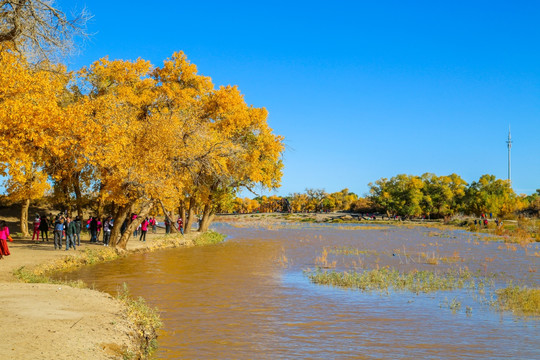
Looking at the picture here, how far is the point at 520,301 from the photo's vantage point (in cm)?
1680

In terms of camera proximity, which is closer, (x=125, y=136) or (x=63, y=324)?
(x=63, y=324)

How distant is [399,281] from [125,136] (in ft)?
51.3

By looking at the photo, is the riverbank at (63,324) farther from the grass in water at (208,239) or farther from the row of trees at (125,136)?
the grass in water at (208,239)

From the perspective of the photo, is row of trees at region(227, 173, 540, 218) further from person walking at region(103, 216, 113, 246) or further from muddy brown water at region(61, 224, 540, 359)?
muddy brown water at region(61, 224, 540, 359)

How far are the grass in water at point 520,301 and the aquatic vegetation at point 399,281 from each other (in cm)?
248

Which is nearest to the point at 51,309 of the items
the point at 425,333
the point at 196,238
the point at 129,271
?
the point at 425,333

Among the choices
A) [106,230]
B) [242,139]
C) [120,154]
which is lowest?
[106,230]

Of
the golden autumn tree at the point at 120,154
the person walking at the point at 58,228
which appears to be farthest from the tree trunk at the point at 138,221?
the person walking at the point at 58,228

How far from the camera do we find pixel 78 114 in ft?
Result: 79.7

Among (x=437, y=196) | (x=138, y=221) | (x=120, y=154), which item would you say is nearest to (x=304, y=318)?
(x=120, y=154)

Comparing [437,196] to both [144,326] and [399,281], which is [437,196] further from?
[144,326]

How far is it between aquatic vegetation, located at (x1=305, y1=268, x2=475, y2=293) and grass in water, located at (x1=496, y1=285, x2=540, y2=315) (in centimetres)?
248

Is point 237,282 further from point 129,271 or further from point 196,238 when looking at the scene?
point 196,238

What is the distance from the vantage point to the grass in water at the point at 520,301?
Result: 1599 centimetres
